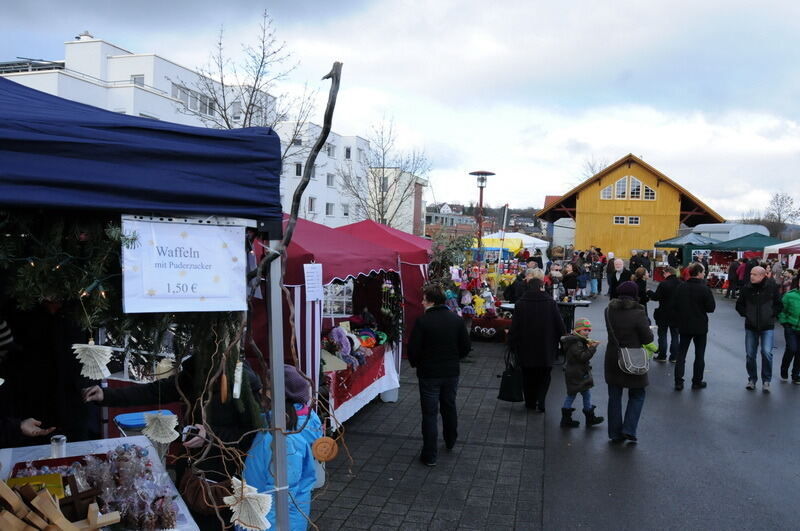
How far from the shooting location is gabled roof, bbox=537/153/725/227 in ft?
151

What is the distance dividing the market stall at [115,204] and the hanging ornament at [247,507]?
0.76 ft

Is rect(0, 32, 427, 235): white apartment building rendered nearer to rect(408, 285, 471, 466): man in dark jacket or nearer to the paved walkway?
the paved walkway

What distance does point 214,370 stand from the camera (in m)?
2.80

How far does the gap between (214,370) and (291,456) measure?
110 centimetres

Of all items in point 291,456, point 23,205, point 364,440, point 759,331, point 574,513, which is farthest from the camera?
point 759,331

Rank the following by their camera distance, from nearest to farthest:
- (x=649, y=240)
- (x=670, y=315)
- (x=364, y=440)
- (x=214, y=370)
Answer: (x=214, y=370) < (x=364, y=440) < (x=670, y=315) < (x=649, y=240)

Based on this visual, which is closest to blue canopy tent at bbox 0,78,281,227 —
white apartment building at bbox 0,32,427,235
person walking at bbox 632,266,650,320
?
person walking at bbox 632,266,650,320

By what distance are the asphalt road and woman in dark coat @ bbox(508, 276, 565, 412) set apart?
857 millimetres

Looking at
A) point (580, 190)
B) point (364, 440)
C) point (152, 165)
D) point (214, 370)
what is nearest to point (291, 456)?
point (214, 370)

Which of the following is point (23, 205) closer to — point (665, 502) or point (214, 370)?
point (214, 370)

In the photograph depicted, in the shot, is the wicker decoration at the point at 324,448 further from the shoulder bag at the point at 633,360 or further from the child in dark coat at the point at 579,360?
the child in dark coat at the point at 579,360

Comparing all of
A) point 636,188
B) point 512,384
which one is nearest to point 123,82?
point 512,384

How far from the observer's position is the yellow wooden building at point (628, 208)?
153 feet

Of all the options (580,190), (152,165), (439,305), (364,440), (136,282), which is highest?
(580,190)
